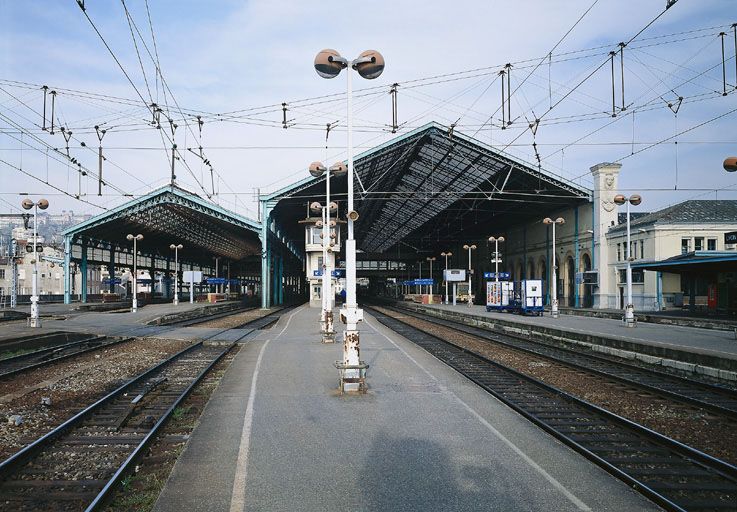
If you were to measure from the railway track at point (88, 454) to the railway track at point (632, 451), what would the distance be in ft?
19.7

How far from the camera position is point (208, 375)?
596 inches

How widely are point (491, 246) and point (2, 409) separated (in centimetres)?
7406

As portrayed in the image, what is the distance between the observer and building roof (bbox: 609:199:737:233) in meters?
48.2

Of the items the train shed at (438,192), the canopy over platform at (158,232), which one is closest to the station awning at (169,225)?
the canopy over platform at (158,232)

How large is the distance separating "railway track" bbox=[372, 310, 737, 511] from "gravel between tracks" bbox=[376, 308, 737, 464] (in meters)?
0.64

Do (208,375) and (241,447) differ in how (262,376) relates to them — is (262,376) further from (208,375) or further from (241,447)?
(241,447)

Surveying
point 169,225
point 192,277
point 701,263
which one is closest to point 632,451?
point 701,263

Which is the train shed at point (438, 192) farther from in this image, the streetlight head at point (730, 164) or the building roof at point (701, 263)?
the streetlight head at point (730, 164)

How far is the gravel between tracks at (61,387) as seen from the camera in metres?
9.42

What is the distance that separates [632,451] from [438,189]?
58005 millimetres

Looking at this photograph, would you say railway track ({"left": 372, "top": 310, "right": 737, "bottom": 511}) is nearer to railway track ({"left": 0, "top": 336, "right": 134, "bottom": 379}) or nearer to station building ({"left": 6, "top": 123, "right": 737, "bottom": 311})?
railway track ({"left": 0, "top": 336, "right": 134, "bottom": 379})

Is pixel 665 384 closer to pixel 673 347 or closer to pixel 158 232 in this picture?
pixel 673 347

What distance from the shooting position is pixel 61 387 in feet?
44.0

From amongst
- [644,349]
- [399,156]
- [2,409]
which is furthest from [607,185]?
[2,409]
